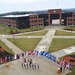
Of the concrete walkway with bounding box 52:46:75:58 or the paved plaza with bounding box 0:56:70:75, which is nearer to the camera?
the paved plaza with bounding box 0:56:70:75

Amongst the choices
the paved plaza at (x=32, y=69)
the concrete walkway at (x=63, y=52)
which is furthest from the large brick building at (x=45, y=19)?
the paved plaza at (x=32, y=69)

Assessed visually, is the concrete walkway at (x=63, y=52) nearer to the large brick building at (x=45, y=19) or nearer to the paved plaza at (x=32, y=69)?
the paved plaza at (x=32, y=69)

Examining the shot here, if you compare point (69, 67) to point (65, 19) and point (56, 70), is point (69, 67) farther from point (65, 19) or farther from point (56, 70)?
point (65, 19)

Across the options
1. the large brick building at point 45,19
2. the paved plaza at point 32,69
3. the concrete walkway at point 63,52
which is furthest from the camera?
the large brick building at point 45,19

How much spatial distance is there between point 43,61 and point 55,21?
81078 millimetres

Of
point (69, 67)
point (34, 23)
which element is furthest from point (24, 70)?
point (34, 23)

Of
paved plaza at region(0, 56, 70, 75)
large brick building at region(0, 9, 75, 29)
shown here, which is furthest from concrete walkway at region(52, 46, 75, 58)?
large brick building at region(0, 9, 75, 29)

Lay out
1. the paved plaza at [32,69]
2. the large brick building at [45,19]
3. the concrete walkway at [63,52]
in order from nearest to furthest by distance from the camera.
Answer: the paved plaza at [32,69] → the concrete walkway at [63,52] → the large brick building at [45,19]

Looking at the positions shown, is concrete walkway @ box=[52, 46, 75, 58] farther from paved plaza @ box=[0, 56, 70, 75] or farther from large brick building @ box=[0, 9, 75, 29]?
large brick building @ box=[0, 9, 75, 29]

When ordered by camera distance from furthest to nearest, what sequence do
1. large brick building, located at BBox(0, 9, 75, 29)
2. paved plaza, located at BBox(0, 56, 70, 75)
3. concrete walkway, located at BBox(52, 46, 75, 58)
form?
large brick building, located at BBox(0, 9, 75, 29), concrete walkway, located at BBox(52, 46, 75, 58), paved plaza, located at BBox(0, 56, 70, 75)

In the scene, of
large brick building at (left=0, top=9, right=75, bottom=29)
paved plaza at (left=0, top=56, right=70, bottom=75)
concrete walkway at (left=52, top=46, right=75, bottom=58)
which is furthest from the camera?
large brick building at (left=0, top=9, right=75, bottom=29)

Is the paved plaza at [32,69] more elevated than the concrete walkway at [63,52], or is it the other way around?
the concrete walkway at [63,52]

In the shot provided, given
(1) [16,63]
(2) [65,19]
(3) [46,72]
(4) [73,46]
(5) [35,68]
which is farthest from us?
(2) [65,19]

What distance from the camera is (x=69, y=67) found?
29672 mm
